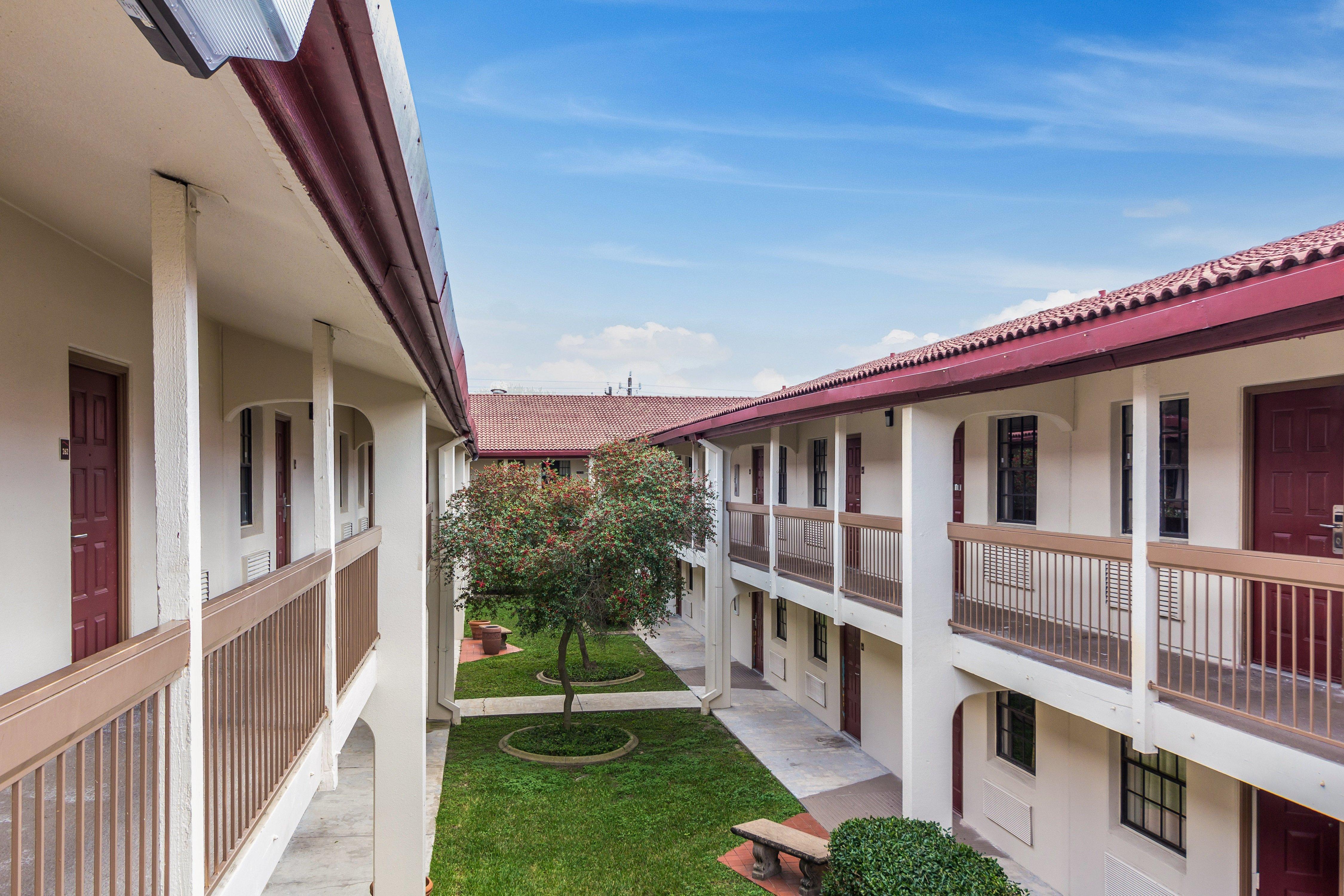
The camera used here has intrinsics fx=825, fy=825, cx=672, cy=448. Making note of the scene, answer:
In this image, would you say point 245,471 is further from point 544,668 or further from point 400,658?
point 544,668

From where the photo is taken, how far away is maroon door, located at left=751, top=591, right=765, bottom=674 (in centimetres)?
1827

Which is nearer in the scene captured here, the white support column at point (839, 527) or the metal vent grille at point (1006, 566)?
the metal vent grille at point (1006, 566)

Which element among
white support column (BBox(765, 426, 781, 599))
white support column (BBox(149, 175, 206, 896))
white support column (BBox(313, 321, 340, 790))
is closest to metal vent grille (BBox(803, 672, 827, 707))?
white support column (BBox(765, 426, 781, 599))

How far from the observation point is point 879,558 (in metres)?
9.63

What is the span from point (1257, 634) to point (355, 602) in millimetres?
6978

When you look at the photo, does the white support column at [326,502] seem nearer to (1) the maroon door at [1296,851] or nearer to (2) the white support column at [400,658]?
(2) the white support column at [400,658]

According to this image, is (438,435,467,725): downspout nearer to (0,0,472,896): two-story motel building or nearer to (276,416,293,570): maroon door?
(276,416,293,570): maroon door

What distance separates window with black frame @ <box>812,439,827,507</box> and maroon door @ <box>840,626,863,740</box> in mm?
2255

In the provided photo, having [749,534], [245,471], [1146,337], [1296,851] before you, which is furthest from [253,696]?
[749,534]

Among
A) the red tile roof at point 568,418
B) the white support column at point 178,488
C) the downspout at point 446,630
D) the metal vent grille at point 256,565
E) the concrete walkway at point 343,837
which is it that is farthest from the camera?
the red tile roof at point 568,418

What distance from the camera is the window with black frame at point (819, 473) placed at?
14594mm

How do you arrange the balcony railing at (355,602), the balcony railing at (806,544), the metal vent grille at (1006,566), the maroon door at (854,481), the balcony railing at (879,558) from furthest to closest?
the maroon door at (854,481) < the balcony railing at (806,544) < the balcony railing at (879,558) < the metal vent grille at (1006,566) < the balcony railing at (355,602)

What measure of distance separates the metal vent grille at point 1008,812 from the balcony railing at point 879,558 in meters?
2.47

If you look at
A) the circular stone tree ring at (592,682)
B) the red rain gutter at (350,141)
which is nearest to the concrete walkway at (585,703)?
the circular stone tree ring at (592,682)
